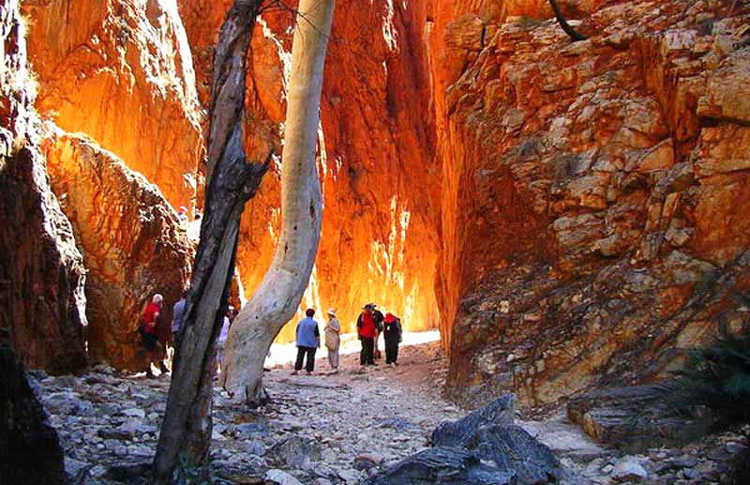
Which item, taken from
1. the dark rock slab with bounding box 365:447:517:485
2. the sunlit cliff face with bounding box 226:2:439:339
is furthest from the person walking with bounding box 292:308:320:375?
the sunlit cliff face with bounding box 226:2:439:339

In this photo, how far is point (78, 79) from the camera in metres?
16.8

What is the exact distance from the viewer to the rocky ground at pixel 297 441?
5645 millimetres

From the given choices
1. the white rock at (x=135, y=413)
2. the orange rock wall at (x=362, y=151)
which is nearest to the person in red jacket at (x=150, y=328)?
the white rock at (x=135, y=413)

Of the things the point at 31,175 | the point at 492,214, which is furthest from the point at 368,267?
the point at 31,175

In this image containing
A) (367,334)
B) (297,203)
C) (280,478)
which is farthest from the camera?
(367,334)

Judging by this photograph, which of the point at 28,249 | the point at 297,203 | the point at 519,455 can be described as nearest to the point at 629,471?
the point at 519,455

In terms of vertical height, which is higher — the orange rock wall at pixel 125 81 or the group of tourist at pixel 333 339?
the orange rock wall at pixel 125 81

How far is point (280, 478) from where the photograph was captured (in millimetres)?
5535

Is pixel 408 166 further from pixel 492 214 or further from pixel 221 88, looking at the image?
pixel 221 88

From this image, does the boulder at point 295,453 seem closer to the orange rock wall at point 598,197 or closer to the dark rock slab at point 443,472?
the dark rock slab at point 443,472

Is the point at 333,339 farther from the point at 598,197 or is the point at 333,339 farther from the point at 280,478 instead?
the point at 280,478

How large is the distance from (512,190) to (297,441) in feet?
21.9

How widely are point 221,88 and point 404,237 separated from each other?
104ft

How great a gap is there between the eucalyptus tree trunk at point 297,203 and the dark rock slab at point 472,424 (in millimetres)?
3173
